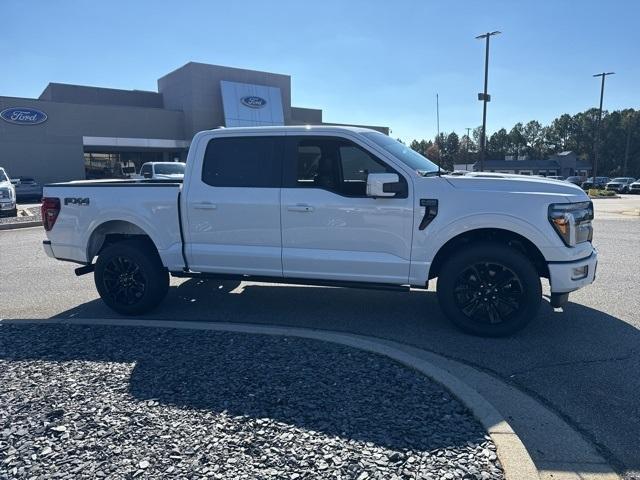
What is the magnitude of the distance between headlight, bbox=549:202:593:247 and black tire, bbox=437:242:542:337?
405 mm

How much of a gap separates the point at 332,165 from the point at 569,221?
7.80 ft

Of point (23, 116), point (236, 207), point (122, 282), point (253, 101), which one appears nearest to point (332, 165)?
point (236, 207)

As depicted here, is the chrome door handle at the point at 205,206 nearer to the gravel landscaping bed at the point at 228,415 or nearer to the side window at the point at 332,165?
the side window at the point at 332,165

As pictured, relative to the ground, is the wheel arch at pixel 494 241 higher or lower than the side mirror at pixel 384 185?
lower

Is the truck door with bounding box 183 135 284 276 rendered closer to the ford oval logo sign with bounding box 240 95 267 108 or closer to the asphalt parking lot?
the asphalt parking lot

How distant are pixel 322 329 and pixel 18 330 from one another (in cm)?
314

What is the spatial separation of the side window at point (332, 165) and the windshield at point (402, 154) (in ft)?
0.68

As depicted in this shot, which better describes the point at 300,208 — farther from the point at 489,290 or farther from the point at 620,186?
the point at 620,186

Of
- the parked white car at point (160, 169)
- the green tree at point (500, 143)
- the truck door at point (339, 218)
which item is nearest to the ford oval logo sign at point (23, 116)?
the parked white car at point (160, 169)

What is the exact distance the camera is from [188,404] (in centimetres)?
329

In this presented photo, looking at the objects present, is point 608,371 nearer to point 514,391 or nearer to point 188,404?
point 514,391

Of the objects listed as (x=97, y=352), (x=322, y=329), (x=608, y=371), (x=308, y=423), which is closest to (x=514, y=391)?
(x=608, y=371)

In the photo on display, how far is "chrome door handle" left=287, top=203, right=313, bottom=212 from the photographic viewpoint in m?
5.00

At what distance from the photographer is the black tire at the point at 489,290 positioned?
4.52 metres
